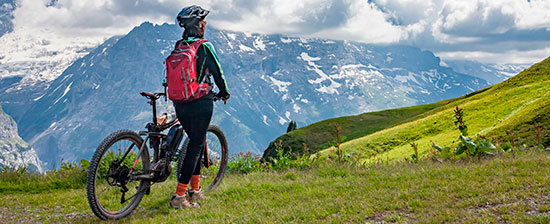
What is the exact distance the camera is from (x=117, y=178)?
7531mm

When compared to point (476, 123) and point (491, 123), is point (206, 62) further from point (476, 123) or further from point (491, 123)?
point (476, 123)

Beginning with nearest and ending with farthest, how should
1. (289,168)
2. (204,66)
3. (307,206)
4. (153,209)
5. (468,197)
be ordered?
(468,197) → (307,206) → (204,66) → (153,209) → (289,168)

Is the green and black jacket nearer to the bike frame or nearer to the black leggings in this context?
the black leggings

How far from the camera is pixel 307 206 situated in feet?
23.0

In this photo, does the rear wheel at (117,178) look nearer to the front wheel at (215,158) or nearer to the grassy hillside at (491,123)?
the front wheel at (215,158)

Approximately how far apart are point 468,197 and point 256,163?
681 cm

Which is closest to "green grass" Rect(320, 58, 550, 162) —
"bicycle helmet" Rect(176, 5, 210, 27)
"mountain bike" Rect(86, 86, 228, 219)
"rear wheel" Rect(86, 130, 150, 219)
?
"mountain bike" Rect(86, 86, 228, 219)

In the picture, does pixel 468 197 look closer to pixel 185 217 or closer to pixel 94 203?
pixel 185 217

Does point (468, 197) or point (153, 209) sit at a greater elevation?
point (468, 197)

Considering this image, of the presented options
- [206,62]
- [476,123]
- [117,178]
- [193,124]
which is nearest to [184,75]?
[206,62]

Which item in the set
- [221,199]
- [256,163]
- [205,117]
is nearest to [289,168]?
[256,163]

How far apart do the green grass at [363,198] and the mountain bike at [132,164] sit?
413 mm

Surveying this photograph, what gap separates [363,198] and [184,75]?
3925 mm

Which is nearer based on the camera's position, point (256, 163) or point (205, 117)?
point (205, 117)
